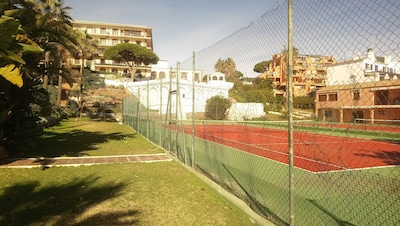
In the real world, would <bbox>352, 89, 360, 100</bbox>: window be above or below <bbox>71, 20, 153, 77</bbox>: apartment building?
below

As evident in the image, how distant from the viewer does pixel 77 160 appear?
8961 millimetres

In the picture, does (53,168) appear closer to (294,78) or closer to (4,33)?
(4,33)

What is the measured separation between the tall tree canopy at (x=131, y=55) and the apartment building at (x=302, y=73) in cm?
6397

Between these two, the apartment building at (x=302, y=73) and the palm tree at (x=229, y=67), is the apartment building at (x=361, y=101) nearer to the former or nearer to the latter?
the apartment building at (x=302, y=73)

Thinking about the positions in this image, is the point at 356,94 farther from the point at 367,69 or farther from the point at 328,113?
the point at 328,113

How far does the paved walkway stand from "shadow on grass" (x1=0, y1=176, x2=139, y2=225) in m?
2.00

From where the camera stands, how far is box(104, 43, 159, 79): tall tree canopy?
65.3 m

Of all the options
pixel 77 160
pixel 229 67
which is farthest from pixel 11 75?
pixel 229 67

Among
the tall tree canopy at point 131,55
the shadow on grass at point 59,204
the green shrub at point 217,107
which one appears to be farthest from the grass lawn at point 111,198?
the tall tree canopy at point 131,55

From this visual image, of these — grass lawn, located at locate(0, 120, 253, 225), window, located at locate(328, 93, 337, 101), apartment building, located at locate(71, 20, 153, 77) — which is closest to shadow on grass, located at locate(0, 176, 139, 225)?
grass lawn, located at locate(0, 120, 253, 225)

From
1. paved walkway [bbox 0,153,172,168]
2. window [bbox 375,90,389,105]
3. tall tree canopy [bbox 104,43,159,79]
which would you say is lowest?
paved walkway [bbox 0,153,172,168]

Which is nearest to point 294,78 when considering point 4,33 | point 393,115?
point 393,115

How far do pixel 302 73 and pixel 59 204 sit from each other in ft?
14.7

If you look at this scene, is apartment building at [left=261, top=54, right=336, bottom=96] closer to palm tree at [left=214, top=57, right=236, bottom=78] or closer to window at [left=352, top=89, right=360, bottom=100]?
window at [left=352, top=89, right=360, bottom=100]
